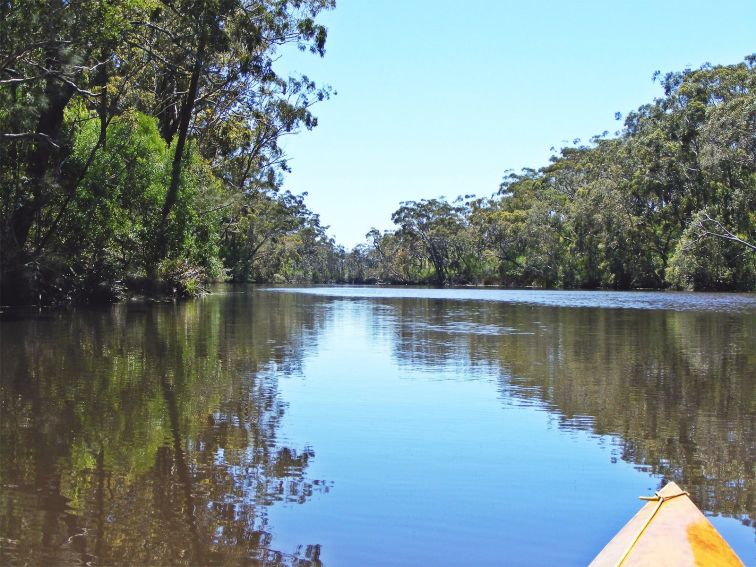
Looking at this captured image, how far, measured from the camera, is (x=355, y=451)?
21.6 feet

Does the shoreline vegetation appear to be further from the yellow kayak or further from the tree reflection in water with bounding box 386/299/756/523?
the yellow kayak

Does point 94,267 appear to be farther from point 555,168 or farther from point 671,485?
point 555,168

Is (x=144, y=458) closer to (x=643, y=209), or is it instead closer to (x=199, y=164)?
(x=199, y=164)

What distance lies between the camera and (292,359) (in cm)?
1320

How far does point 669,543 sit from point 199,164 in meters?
34.0

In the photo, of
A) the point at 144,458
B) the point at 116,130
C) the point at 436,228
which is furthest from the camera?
the point at 436,228

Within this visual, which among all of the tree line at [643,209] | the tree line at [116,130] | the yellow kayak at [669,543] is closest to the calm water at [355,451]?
the yellow kayak at [669,543]

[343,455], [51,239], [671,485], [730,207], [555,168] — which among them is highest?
[555,168]

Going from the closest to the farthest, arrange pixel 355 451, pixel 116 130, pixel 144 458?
pixel 144 458 < pixel 355 451 < pixel 116 130

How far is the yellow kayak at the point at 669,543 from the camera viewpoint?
3273 millimetres

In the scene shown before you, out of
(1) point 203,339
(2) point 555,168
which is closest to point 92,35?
(1) point 203,339

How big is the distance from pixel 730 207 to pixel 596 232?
46.8 ft

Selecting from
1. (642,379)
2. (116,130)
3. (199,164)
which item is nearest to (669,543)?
(642,379)

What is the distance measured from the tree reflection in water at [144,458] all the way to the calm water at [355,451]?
0.07 feet
